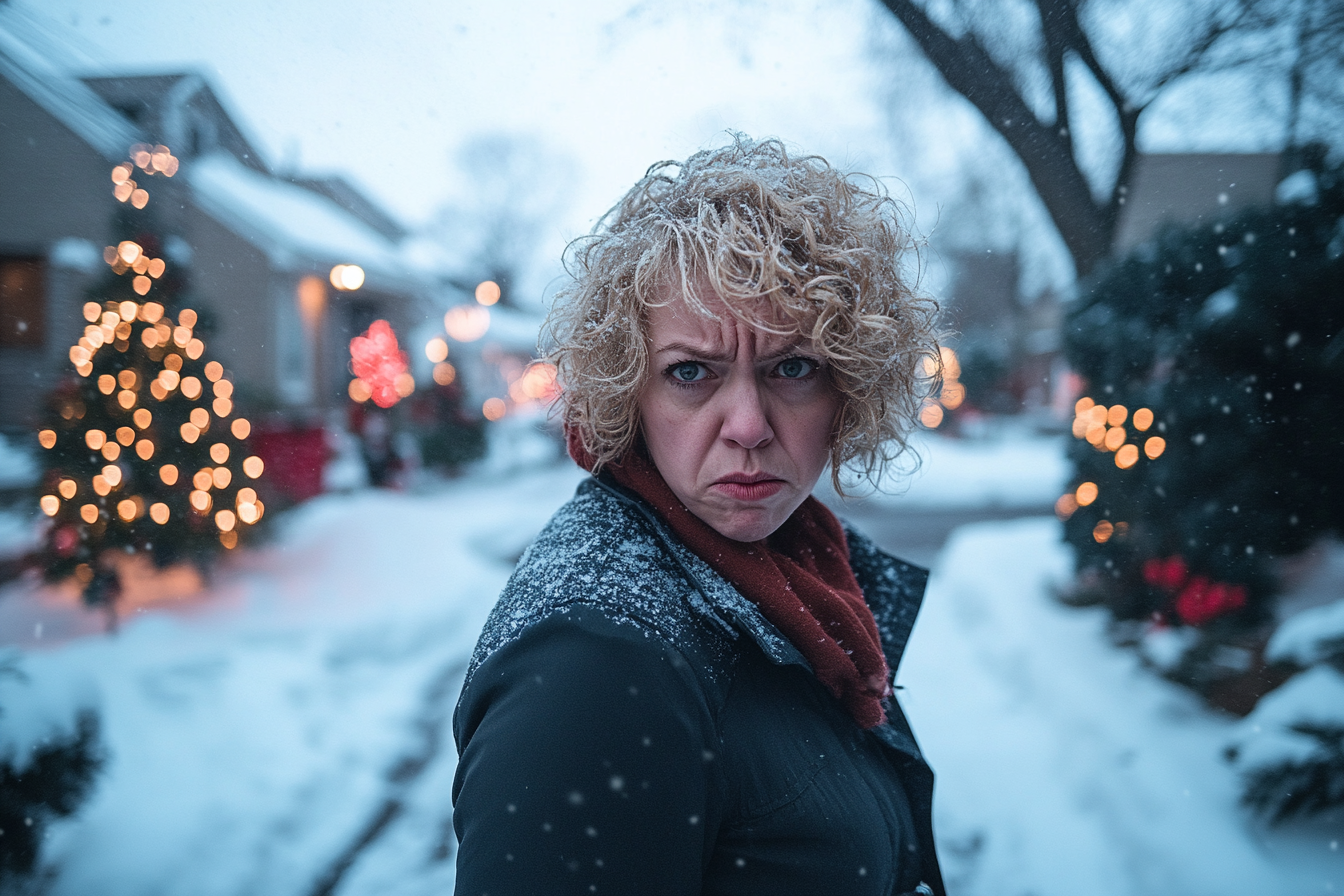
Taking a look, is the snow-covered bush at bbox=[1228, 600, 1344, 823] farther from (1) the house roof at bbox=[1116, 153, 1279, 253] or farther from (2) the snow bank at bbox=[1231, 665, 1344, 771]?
(1) the house roof at bbox=[1116, 153, 1279, 253]

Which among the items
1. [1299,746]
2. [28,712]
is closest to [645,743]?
[1299,746]

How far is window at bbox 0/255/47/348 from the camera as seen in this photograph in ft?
7.80

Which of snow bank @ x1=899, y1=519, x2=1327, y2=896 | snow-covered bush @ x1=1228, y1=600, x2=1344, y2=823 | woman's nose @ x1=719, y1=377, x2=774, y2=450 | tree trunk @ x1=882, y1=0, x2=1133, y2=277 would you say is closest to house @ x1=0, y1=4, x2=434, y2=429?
woman's nose @ x1=719, y1=377, x2=774, y2=450

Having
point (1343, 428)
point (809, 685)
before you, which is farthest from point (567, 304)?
point (1343, 428)

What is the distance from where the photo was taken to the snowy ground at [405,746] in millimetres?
2320

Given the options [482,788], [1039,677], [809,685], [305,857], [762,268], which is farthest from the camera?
[1039,677]

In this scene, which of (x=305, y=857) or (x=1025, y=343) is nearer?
(x=305, y=857)

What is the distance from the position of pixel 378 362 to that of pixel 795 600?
921cm

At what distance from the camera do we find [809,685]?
1.09 metres

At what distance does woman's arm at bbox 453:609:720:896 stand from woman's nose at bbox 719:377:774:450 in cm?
38

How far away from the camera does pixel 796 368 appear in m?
1.14

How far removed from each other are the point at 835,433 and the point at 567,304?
1.96 ft

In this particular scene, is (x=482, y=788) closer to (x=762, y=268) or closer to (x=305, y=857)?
(x=762, y=268)

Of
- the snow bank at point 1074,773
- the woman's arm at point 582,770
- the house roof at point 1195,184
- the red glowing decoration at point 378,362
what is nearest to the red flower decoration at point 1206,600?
the snow bank at point 1074,773
